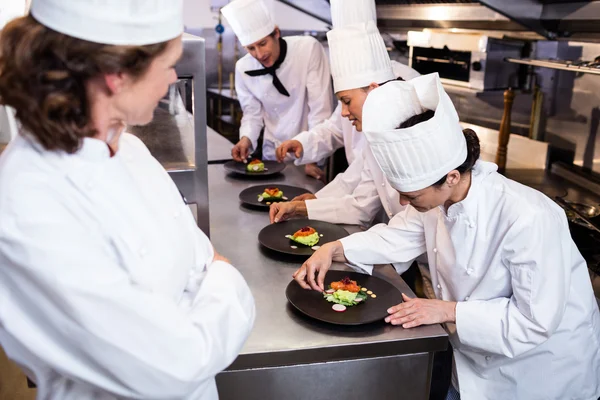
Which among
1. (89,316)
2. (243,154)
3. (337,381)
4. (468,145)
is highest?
(468,145)

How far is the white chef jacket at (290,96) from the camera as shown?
3838 mm

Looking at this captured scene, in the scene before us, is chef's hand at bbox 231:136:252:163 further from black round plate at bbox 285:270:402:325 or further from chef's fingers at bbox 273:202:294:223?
black round plate at bbox 285:270:402:325

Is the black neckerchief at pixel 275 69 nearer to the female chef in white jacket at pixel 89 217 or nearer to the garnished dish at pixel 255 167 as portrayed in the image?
the garnished dish at pixel 255 167

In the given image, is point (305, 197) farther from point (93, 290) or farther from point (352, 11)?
point (93, 290)

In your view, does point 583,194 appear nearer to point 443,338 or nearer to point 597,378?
point 597,378

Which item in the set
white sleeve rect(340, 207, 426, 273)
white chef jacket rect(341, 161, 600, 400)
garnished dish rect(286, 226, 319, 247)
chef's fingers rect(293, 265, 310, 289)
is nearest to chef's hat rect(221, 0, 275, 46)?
garnished dish rect(286, 226, 319, 247)

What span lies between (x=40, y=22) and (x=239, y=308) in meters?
0.58

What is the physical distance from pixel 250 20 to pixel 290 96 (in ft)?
1.92

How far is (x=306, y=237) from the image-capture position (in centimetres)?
219

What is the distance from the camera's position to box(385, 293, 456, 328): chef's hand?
163cm

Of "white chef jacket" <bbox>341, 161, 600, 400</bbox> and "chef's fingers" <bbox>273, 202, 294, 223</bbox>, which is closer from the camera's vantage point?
"white chef jacket" <bbox>341, 161, 600, 400</bbox>

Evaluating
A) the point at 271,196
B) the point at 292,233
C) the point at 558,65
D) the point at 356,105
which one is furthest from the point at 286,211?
the point at 558,65

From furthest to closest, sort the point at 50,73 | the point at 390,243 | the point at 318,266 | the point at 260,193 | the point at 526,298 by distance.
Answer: the point at 260,193
the point at 390,243
the point at 318,266
the point at 526,298
the point at 50,73

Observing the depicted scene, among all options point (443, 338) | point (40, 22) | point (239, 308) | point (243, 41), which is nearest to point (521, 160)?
point (243, 41)
